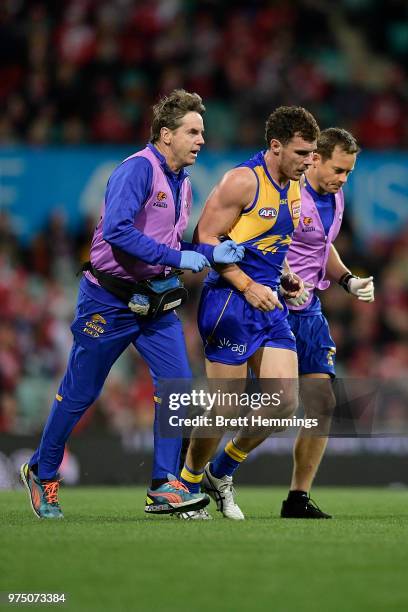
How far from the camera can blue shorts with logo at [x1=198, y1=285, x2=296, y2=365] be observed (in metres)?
7.23

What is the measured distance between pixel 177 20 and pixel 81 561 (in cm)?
1237

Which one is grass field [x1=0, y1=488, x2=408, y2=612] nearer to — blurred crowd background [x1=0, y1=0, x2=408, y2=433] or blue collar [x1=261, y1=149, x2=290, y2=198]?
blue collar [x1=261, y1=149, x2=290, y2=198]

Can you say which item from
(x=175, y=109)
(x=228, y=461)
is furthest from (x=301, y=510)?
(x=175, y=109)

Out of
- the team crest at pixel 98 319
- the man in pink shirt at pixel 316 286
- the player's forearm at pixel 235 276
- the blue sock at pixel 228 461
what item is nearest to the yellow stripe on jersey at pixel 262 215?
the player's forearm at pixel 235 276

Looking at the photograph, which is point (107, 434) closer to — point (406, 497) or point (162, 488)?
point (406, 497)

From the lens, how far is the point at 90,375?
7.17 m

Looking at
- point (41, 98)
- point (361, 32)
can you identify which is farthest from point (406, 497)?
point (361, 32)

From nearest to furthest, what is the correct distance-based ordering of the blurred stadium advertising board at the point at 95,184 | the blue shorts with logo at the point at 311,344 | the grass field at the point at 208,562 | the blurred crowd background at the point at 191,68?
the grass field at the point at 208,562 → the blue shorts with logo at the point at 311,344 → the blurred stadium advertising board at the point at 95,184 → the blurred crowd background at the point at 191,68

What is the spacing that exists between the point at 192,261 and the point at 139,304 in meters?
0.45

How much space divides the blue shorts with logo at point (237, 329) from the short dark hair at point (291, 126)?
0.98 m

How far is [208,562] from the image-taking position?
203 inches

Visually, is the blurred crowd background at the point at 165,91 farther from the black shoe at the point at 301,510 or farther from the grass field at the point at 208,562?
the grass field at the point at 208,562

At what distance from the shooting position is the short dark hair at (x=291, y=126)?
7172 millimetres

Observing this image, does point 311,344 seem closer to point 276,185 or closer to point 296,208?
point 296,208
